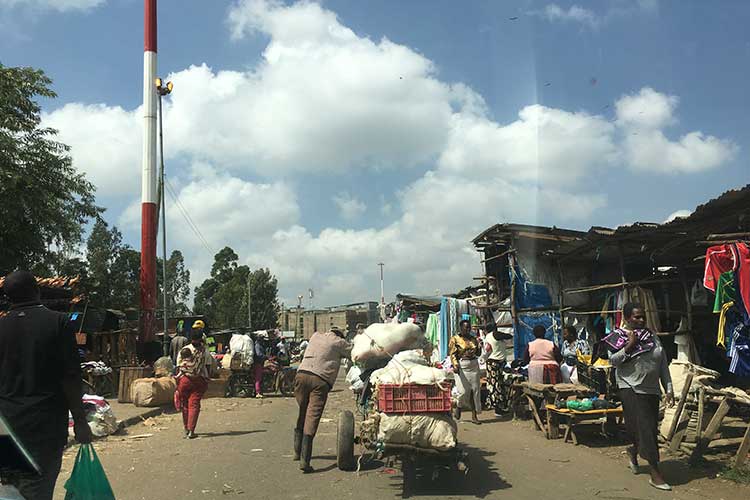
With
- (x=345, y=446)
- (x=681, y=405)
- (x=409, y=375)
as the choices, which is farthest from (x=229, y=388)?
(x=681, y=405)

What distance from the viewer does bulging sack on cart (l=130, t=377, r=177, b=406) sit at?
1364cm

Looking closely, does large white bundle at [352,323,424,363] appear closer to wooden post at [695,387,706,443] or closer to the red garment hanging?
wooden post at [695,387,706,443]

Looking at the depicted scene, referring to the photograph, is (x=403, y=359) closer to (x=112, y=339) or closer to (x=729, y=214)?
(x=729, y=214)

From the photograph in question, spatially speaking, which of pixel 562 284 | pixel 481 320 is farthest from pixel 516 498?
pixel 481 320

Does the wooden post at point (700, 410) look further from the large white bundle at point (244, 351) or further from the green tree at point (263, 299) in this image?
the green tree at point (263, 299)

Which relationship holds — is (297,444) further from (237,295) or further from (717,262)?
(237,295)

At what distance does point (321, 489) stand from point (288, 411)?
7380 millimetres

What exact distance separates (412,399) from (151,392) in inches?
364

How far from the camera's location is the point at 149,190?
73.5ft

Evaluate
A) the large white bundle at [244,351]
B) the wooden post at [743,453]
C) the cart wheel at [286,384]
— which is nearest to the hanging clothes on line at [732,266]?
the wooden post at [743,453]

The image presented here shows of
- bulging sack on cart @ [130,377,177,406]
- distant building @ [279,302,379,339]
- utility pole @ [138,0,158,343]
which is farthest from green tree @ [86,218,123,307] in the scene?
bulging sack on cart @ [130,377,177,406]

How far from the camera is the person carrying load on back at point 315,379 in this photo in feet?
24.7

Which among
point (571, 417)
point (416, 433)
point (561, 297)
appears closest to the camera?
point (416, 433)

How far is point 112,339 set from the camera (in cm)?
1773
